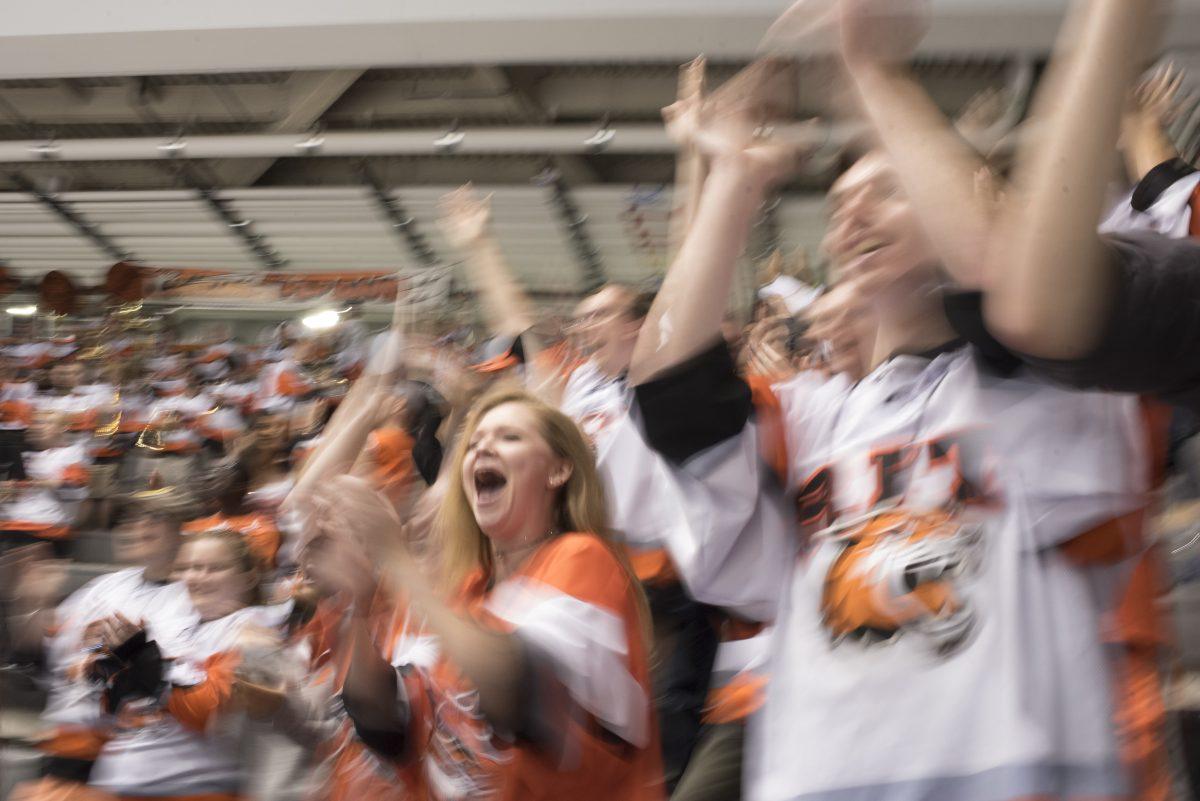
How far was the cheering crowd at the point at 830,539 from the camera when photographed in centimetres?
90

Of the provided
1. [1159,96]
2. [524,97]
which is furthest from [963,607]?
[524,97]

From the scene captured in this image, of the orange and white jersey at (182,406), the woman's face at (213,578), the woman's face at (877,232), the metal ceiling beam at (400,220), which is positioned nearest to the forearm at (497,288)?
the woman's face at (213,578)

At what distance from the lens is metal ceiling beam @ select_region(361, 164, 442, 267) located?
1045cm

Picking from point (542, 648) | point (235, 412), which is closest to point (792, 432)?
point (542, 648)

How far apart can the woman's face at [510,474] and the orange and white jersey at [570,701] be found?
0.12 meters

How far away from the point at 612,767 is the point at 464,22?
15.5ft

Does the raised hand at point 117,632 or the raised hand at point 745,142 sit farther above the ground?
the raised hand at point 745,142

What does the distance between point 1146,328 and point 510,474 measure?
3.50 ft

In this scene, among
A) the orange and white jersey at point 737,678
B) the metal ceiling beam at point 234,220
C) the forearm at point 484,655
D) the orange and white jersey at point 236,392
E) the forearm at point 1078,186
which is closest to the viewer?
the forearm at point 1078,186

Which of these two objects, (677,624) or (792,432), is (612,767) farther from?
(677,624)

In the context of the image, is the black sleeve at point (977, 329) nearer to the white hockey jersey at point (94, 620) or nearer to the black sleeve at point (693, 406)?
the black sleeve at point (693, 406)

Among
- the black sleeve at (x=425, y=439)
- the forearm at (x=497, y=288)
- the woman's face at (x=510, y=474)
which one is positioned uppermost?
the forearm at (x=497, y=288)

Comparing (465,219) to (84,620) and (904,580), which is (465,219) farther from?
(904,580)

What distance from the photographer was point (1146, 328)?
84 cm
